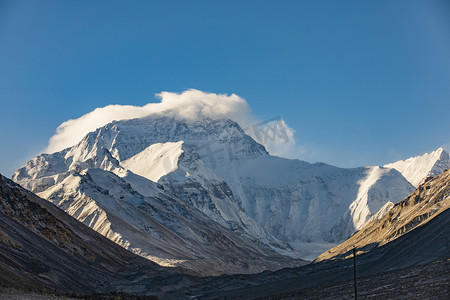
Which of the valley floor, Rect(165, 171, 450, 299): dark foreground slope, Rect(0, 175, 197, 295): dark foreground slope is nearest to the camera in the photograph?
the valley floor

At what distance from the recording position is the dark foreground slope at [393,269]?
56.3 meters

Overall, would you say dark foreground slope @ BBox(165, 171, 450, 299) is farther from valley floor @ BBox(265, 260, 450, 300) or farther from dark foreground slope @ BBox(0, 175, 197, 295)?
dark foreground slope @ BBox(0, 175, 197, 295)

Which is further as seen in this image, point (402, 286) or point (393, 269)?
point (393, 269)

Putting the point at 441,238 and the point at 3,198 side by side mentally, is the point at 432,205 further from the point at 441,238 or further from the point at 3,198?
the point at 3,198

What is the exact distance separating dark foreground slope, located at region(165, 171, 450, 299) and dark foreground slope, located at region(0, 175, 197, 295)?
39.6ft

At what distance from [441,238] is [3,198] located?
81850 mm

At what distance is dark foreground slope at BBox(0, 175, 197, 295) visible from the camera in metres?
82.4

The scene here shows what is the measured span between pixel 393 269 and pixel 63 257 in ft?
189

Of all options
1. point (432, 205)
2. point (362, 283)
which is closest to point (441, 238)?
point (362, 283)

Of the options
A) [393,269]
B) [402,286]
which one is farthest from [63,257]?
[402,286]

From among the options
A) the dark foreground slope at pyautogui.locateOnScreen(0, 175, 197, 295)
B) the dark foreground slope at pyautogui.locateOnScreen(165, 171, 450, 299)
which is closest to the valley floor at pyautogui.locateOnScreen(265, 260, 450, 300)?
the dark foreground slope at pyautogui.locateOnScreen(165, 171, 450, 299)

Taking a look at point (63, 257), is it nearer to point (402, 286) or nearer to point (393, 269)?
point (393, 269)

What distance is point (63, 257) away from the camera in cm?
10356

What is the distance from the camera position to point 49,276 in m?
83.1
